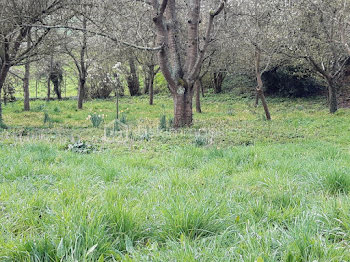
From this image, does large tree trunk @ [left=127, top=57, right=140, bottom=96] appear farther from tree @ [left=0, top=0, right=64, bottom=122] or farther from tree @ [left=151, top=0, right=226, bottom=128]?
tree @ [left=0, top=0, right=64, bottom=122]

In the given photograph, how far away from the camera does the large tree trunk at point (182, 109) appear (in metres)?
9.80

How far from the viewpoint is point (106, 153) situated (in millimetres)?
5562

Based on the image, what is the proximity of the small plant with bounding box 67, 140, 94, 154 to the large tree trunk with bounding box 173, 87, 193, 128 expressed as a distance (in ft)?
13.8

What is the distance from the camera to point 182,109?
9.83 m

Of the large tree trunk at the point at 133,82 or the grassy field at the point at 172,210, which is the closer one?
the grassy field at the point at 172,210

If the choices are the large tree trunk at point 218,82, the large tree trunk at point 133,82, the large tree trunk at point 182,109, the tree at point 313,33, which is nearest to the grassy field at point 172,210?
the large tree trunk at point 182,109

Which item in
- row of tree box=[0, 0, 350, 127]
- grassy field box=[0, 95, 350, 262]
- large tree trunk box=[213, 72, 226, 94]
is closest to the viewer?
grassy field box=[0, 95, 350, 262]

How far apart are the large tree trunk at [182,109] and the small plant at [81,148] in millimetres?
4206

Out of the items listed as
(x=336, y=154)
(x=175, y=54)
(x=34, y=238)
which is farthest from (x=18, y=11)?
(x=336, y=154)

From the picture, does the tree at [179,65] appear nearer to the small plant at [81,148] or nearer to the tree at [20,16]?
the tree at [20,16]

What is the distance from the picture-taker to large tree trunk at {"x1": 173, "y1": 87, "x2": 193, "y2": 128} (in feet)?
32.2

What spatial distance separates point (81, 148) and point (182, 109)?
15.1 feet

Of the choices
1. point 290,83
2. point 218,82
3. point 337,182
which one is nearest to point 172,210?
point 337,182

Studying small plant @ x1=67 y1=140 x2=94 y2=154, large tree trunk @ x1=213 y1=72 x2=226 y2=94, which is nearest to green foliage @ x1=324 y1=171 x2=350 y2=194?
small plant @ x1=67 y1=140 x2=94 y2=154
